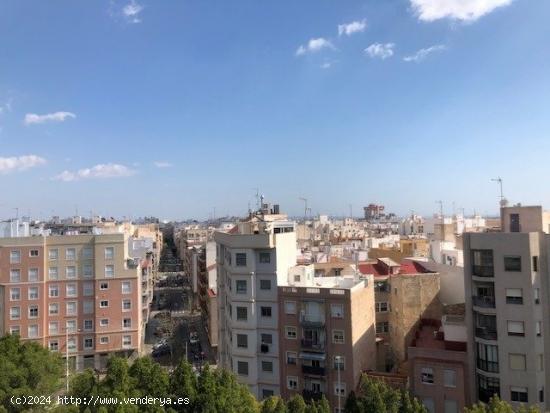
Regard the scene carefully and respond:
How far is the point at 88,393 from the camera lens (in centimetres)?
2064

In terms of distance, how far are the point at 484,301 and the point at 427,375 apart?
5.33 m

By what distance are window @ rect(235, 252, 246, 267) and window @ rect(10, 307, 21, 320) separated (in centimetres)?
2601

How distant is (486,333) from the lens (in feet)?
82.5

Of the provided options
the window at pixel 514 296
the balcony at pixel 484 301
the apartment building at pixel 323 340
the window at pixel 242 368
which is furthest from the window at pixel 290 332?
the window at pixel 514 296

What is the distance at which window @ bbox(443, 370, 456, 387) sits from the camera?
84.9 ft

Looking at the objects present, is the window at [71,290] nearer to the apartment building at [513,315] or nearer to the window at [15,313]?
the window at [15,313]

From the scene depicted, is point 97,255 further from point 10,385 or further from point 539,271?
point 539,271

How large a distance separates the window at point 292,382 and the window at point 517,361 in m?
13.4

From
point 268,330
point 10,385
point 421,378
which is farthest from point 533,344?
point 10,385

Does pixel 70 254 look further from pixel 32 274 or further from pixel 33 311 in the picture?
pixel 33 311

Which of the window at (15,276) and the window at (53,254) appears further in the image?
the window at (53,254)

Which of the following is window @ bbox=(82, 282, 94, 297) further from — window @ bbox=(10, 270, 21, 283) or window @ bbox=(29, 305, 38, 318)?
window @ bbox=(10, 270, 21, 283)

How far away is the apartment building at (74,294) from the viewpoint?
4519 centimetres

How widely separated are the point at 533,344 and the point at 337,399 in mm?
12247
